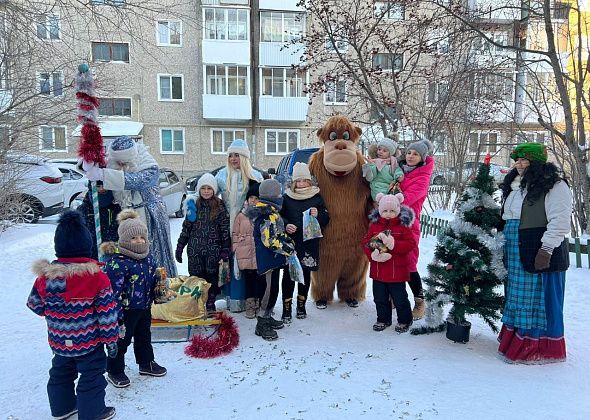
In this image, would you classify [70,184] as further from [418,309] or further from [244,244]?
[418,309]

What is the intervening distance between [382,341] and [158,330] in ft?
7.45

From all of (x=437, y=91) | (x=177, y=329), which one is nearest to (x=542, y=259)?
(x=177, y=329)

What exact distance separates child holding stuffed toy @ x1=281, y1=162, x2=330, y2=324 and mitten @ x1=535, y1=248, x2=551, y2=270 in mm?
2020

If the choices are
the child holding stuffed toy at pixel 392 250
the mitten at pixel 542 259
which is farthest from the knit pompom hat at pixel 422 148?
the mitten at pixel 542 259

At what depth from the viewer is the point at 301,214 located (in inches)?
183

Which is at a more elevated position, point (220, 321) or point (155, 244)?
point (155, 244)

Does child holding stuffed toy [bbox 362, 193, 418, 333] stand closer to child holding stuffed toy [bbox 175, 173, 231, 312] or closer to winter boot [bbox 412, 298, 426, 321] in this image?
winter boot [bbox 412, 298, 426, 321]

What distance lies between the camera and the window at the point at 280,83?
84.4ft

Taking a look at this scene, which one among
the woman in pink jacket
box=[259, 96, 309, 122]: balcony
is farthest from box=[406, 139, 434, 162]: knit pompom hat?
box=[259, 96, 309, 122]: balcony

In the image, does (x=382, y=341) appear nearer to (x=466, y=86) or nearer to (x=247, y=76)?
(x=466, y=86)

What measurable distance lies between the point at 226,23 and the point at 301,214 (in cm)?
2318

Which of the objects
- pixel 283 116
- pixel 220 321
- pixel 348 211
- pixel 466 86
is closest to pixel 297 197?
pixel 348 211

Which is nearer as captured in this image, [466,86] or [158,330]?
[158,330]

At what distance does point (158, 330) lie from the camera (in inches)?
179
